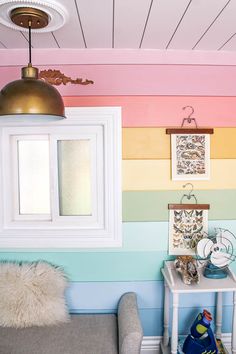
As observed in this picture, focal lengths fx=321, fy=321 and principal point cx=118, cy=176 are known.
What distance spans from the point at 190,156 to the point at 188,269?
0.80m

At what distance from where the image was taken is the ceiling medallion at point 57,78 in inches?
85.7

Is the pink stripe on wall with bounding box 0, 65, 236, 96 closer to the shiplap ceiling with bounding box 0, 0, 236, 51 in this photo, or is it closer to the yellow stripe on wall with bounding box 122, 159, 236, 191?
the shiplap ceiling with bounding box 0, 0, 236, 51

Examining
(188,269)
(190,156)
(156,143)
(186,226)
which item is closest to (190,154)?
(190,156)

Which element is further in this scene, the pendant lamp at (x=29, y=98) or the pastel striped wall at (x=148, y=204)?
the pastel striped wall at (x=148, y=204)

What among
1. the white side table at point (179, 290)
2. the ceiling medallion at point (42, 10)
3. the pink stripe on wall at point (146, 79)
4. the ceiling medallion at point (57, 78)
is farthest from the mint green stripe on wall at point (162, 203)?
the ceiling medallion at point (42, 10)

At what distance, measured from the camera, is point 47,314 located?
7.37 ft

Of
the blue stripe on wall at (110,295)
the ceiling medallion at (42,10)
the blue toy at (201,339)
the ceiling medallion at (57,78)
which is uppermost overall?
the ceiling medallion at (42,10)

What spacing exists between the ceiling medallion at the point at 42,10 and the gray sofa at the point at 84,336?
1.82m

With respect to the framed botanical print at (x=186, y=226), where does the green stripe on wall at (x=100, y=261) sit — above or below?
below

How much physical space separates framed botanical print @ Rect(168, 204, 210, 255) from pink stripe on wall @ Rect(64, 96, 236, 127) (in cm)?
62

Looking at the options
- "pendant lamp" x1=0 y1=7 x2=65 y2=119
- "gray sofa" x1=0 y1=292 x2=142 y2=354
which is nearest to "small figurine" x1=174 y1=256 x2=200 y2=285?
"gray sofa" x1=0 y1=292 x2=142 y2=354

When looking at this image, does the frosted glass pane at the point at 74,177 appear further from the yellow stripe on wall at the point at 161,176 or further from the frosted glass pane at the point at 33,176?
the yellow stripe on wall at the point at 161,176

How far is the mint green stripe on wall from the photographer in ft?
7.86

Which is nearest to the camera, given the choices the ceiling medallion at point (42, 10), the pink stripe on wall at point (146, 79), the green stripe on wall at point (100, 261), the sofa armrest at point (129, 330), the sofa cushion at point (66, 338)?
the ceiling medallion at point (42, 10)
